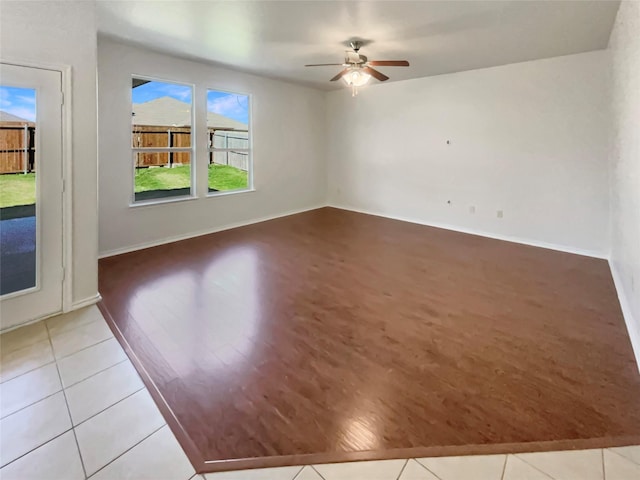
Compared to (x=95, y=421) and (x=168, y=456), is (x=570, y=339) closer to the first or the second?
(x=168, y=456)

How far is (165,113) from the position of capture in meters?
5.11

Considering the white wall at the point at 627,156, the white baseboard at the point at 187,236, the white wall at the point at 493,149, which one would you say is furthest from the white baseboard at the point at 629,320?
the white baseboard at the point at 187,236

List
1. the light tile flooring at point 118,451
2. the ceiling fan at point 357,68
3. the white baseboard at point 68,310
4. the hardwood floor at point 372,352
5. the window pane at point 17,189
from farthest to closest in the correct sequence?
the ceiling fan at point 357,68
the white baseboard at point 68,310
the window pane at point 17,189
the hardwood floor at point 372,352
the light tile flooring at point 118,451

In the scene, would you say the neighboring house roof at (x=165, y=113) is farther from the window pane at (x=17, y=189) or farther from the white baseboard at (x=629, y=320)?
the white baseboard at (x=629, y=320)

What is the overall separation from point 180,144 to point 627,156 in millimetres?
5479

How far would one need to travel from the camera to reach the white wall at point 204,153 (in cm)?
437

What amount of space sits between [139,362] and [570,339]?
10.7ft

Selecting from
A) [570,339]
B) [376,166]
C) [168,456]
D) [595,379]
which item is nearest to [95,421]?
[168,456]

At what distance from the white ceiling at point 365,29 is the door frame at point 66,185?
3.17ft

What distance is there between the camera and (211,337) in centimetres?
265

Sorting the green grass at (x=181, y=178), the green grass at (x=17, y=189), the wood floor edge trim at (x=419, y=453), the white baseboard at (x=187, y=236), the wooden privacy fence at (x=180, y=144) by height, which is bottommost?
the wood floor edge trim at (x=419, y=453)

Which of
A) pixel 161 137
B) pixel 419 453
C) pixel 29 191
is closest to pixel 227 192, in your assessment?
pixel 161 137

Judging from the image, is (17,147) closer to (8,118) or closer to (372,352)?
(8,118)

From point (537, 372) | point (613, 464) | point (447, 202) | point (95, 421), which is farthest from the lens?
point (447, 202)
